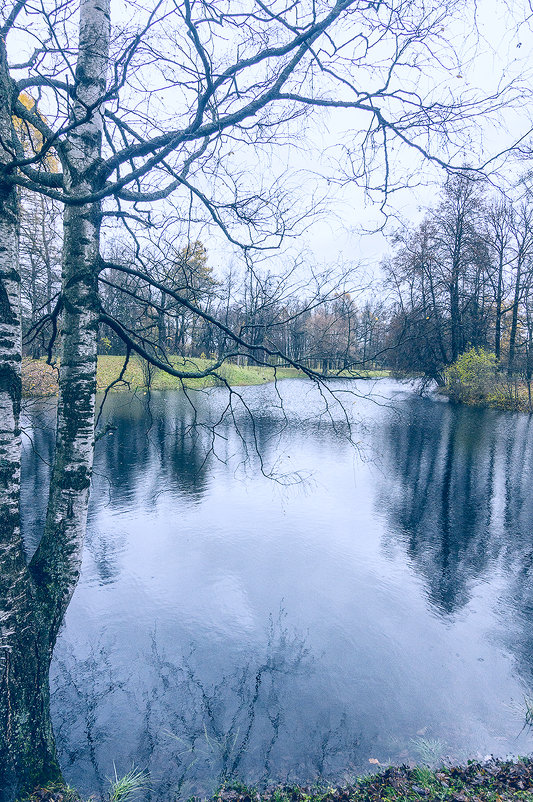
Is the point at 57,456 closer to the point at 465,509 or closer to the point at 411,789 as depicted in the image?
the point at 411,789

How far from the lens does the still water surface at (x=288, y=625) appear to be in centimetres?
412

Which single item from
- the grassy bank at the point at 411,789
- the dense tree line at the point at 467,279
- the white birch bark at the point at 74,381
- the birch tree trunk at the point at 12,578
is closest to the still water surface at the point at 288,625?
the grassy bank at the point at 411,789

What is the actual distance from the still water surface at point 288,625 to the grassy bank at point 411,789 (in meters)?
0.24

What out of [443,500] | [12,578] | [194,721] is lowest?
[194,721]

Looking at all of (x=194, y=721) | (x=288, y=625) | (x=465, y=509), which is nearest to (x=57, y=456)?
(x=194, y=721)

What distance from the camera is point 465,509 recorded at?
33.5ft

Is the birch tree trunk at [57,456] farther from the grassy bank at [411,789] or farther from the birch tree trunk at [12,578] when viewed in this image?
the grassy bank at [411,789]

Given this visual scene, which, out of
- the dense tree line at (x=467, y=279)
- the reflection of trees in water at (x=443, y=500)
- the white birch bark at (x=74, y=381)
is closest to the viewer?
the white birch bark at (x=74, y=381)

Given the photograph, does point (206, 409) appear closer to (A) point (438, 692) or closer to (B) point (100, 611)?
(B) point (100, 611)

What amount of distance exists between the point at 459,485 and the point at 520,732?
8083mm

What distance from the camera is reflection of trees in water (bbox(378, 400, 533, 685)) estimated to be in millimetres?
6820

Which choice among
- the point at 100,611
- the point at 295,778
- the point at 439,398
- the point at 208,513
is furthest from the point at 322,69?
the point at 439,398

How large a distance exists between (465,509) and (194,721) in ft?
26.2

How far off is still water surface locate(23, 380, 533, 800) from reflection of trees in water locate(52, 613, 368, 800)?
0.02 meters
